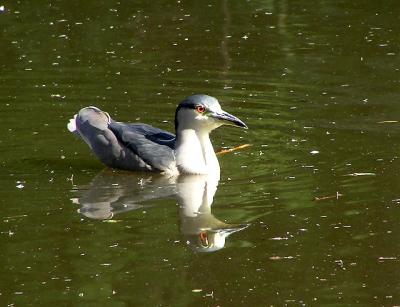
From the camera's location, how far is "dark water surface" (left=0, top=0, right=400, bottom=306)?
7.73 m

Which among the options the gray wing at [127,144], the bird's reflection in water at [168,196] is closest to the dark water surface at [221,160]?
the bird's reflection in water at [168,196]

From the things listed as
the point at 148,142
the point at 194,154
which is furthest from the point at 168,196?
the point at 148,142

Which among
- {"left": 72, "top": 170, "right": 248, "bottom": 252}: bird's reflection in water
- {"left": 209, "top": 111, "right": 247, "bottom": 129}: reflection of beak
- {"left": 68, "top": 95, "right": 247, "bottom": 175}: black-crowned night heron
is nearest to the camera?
{"left": 72, "top": 170, "right": 248, "bottom": 252}: bird's reflection in water

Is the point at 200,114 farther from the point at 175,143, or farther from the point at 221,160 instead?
the point at 221,160

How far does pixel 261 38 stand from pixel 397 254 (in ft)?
26.6

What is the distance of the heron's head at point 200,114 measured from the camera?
34.7ft

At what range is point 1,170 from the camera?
34.4 ft

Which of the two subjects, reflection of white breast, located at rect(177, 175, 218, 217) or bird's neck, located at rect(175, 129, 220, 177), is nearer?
reflection of white breast, located at rect(177, 175, 218, 217)

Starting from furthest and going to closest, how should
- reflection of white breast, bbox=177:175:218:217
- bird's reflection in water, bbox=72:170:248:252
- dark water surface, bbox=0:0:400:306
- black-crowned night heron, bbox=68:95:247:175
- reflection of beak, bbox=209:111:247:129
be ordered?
black-crowned night heron, bbox=68:95:247:175
reflection of beak, bbox=209:111:247:129
reflection of white breast, bbox=177:175:218:217
bird's reflection in water, bbox=72:170:248:252
dark water surface, bbox=0:0:400:306

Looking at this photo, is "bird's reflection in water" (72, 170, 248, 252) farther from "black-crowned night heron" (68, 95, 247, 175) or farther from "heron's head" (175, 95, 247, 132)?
"heron's head" (175, 95, 247, 132)

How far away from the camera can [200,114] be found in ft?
34.8

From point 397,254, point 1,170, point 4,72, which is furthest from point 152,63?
point 397,254

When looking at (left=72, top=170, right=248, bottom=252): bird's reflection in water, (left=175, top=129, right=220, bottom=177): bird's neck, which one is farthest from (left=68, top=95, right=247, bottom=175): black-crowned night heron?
(left=72, top=170, right=248, bottom=252): bird's reflection in water

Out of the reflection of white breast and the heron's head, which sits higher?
the heron's head
